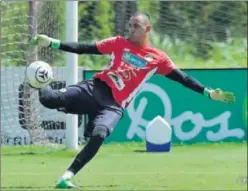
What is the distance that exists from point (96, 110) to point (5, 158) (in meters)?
3.89

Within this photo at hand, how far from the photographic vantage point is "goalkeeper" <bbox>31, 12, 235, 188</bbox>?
9758mm

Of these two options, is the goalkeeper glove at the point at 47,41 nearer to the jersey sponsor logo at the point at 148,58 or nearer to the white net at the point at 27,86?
the jersey sponsor logo at the point at 148,58

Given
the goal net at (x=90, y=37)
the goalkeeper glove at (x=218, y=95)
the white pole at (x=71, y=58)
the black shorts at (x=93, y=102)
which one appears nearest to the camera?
the black shorts at (x=93, y=102)

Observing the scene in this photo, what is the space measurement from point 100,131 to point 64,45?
94 centimetres

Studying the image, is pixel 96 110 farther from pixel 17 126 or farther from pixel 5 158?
pixel 17 126

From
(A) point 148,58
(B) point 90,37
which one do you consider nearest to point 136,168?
(A) point 148,58

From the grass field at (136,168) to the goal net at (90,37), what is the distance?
0.63m

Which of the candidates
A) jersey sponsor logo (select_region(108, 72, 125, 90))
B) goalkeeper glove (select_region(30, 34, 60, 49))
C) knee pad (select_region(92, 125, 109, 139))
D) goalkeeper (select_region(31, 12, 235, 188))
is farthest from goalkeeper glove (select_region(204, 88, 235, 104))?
goalkeeper glove (select_region(30, 34, 60, 49))

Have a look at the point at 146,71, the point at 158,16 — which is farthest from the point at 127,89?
the point at 158,16

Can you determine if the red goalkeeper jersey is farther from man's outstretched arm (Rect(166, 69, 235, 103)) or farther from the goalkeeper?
man's outstretched arm (Rect(166, 69, 235, 103))

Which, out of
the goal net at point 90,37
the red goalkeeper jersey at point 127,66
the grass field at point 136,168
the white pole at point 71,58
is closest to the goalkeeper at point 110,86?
the red goalkeeper jersey at point 127,66

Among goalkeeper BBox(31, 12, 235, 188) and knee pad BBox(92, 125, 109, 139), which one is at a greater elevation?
goalkeeper BBox(31, 12, 235, 188)

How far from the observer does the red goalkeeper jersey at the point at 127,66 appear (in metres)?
10.1

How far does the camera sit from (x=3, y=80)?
15.5 meters
